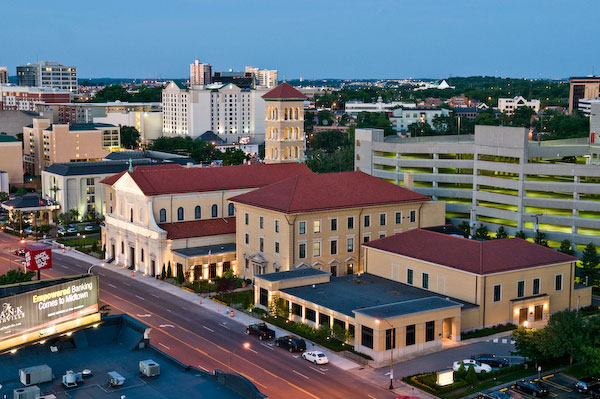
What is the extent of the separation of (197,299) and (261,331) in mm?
14849

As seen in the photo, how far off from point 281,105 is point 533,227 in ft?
118

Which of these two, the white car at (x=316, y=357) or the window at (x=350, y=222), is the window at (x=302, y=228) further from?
the white car at (x=316, y=357)

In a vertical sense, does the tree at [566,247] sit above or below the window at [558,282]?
above

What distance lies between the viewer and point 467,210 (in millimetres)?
103000

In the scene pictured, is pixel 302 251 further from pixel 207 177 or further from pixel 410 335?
pixel 410 335

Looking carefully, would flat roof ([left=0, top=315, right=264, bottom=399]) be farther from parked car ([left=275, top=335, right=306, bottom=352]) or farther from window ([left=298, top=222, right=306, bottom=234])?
window ([left=298, top=222, right=306, bottom=234])

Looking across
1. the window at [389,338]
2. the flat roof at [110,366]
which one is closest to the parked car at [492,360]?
the window at [389,338]

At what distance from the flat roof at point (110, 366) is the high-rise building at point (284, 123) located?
63.4 metres

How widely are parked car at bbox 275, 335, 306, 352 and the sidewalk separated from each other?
93 centimetres

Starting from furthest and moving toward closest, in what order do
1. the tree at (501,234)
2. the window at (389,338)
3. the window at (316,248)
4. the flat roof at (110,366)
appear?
the tree at (501,234)
the window at (316,248)
the window at (389,338)
the flat roof at (110,366)

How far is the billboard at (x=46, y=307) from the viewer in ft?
139

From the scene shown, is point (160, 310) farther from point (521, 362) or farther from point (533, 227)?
point (533, 227)

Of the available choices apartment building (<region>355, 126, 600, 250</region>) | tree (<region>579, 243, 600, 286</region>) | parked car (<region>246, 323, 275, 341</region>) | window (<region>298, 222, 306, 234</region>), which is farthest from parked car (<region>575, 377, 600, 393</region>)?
window (<region>298, 222, 306, 234</region>)

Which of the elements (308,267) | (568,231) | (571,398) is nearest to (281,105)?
(308,267)
